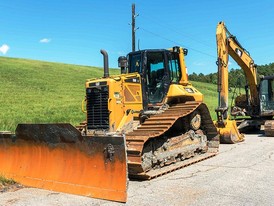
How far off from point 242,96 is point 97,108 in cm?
1058

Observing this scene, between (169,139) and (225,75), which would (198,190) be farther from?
(225,75)

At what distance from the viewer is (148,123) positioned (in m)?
8.39

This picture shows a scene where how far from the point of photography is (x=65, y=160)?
6941mm

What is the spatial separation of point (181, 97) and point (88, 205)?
5152 millimetres

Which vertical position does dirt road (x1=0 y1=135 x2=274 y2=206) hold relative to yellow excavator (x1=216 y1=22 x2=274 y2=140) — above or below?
below

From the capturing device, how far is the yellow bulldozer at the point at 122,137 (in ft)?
21.0

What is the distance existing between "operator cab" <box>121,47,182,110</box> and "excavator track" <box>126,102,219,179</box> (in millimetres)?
532

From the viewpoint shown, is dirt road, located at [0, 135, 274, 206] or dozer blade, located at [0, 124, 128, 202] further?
dozer blade, located at [0, 124, 128, 202]

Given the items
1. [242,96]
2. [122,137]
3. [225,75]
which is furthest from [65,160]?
[242,96]

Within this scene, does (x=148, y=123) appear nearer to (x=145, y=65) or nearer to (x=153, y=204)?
(x=145, y=65)

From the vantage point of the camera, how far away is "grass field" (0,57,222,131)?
2033cm

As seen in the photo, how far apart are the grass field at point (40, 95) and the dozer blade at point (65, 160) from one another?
7.26 meters

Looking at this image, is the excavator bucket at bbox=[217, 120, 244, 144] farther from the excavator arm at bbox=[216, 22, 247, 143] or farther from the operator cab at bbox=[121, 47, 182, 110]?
the operator cab at bbox=[121, 47, 182, 110]

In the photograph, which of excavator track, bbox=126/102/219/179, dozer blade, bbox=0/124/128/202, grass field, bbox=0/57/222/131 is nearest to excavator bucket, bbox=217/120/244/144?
excavator track, bbox=126/102/219/179
